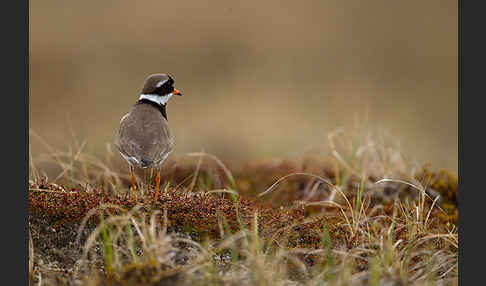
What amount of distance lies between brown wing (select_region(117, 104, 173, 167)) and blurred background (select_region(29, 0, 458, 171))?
8.85 m

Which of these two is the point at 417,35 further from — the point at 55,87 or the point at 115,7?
the point at 55,87

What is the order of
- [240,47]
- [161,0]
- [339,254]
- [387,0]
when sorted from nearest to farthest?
[339,254]
[240,47]
[161,0]
[387,0]

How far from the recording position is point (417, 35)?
72.7 ft

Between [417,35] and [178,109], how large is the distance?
10.4m

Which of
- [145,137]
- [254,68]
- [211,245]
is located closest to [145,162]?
[145,137]

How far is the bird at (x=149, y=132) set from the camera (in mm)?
5047

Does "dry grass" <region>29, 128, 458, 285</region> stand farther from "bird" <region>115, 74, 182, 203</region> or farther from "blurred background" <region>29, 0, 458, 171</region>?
"blurred background" <region>29, 0, 458, 171</region>

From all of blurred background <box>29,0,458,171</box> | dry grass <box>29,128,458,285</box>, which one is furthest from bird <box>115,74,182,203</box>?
blurred background <box>29,0,458,171</box>

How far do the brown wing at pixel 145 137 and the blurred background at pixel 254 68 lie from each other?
8848 mm

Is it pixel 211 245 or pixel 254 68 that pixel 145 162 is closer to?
pixel 211 245

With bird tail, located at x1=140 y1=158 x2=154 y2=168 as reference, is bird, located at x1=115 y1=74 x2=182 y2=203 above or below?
above

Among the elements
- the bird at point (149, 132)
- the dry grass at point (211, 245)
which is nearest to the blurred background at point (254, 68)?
the bird at point (149, 132)

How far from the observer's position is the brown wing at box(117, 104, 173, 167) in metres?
5.05

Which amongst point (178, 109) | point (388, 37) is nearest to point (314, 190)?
point (178, 109)
